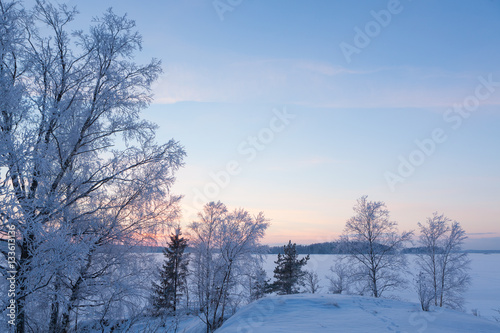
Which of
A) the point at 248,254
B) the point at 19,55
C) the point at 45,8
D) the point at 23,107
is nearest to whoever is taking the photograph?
the point at 23,107

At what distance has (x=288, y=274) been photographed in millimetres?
31953

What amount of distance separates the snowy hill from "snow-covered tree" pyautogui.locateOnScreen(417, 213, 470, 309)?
19115 mm

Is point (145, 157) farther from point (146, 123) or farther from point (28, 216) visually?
point (28, 216)

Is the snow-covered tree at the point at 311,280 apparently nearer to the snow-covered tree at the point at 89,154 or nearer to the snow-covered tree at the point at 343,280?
the snow-covered tree at the point at 343,280

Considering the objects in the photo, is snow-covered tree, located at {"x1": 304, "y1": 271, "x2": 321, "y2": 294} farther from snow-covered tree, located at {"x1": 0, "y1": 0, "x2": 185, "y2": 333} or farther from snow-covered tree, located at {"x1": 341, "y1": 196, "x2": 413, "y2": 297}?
snow-covered tree, located at {"x1": 0, "y1": 0, "x2": 185, "y2": 333}

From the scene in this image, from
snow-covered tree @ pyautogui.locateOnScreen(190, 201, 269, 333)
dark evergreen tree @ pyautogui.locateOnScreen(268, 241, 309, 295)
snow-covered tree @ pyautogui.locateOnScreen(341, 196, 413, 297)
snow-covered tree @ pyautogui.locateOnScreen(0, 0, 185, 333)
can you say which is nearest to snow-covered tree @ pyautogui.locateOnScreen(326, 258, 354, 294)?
snow-covered tree @ pyautogui.locateOnScreen(341, 196, 413, 297)

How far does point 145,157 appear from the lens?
7.04 meters

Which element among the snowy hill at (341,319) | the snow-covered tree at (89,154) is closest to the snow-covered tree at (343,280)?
the snowy hill at (341,319)

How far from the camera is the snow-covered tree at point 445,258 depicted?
24.4m

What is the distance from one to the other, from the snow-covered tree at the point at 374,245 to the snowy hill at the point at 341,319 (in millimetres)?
11756

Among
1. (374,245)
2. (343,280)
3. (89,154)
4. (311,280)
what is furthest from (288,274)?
(89,154)

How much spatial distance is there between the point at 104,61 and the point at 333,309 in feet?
32.4

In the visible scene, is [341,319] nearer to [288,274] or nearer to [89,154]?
[89,154]

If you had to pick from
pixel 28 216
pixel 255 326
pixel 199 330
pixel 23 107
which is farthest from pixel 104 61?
pixel 199 330
